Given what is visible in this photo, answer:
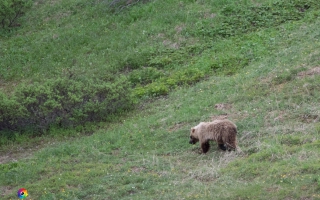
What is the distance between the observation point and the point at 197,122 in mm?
15320

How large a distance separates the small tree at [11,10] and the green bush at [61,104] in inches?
369

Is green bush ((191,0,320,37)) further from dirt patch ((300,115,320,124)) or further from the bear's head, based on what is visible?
the bear's head

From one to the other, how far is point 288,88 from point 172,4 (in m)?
11.0

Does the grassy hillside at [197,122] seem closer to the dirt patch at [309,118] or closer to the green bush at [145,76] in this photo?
the dirt patch at [309,118]

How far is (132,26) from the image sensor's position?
961 inches

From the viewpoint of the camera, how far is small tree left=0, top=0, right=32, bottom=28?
2610cm

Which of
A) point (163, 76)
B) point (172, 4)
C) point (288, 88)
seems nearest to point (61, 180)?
point (288, 88)

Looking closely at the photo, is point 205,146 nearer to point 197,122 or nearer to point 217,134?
point 217,134

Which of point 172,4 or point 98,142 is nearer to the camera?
point 98,142

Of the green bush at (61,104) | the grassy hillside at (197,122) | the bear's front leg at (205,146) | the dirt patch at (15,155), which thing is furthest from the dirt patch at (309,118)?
the dirt patch at (15,155)

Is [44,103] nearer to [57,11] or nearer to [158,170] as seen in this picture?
[158,170]

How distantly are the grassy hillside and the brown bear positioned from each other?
9.8 inches

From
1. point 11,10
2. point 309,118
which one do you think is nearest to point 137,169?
point 309,118

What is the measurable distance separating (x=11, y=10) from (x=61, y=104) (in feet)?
34.9
